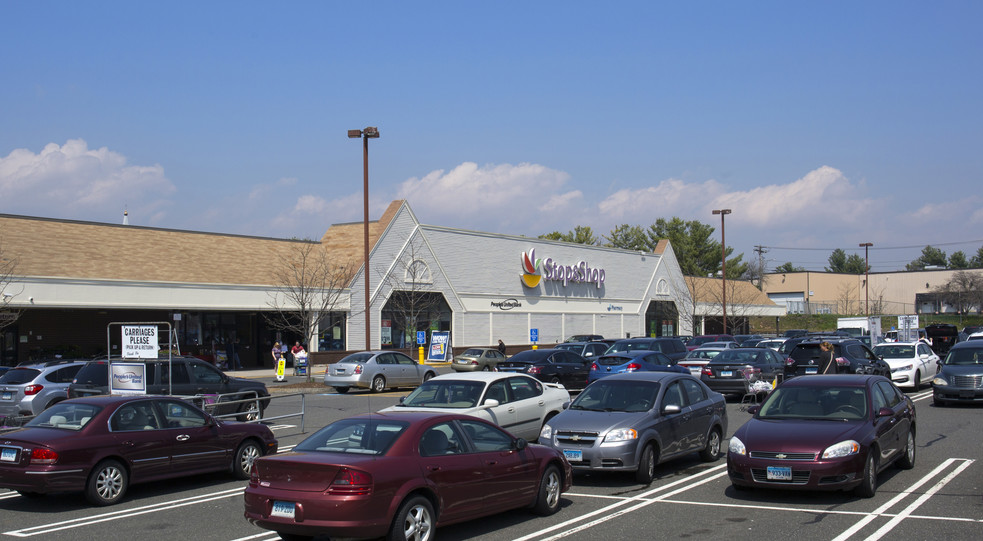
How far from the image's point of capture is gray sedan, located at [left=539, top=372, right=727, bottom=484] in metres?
11.6

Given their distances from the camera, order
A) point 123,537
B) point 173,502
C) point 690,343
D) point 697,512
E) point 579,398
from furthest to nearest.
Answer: point 690,343 → point 579,398 → point 173,502 → point 697,512 → point 123,537

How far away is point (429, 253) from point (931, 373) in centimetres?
2566

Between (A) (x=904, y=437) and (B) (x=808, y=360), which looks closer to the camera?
(A) (x=904, y=437)

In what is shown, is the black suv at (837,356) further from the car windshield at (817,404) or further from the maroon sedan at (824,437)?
the car windshield at (817,404)

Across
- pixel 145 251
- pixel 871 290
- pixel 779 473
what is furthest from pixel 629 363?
pixel 871 290

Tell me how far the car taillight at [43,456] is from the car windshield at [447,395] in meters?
5.23

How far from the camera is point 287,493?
7809mm

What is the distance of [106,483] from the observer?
11.0 meters

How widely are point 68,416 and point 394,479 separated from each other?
226 inches

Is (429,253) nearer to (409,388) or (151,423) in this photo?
(409,388)

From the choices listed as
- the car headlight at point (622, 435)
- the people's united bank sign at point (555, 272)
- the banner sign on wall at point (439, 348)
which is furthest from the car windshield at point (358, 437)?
the people's united bank sign at point (555, 272)

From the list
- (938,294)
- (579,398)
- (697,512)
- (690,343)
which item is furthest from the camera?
(938,294)

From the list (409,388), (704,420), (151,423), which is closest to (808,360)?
(704,420)

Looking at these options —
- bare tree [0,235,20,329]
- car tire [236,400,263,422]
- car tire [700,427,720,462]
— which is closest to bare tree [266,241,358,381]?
bare tree [0,235,20,329]
